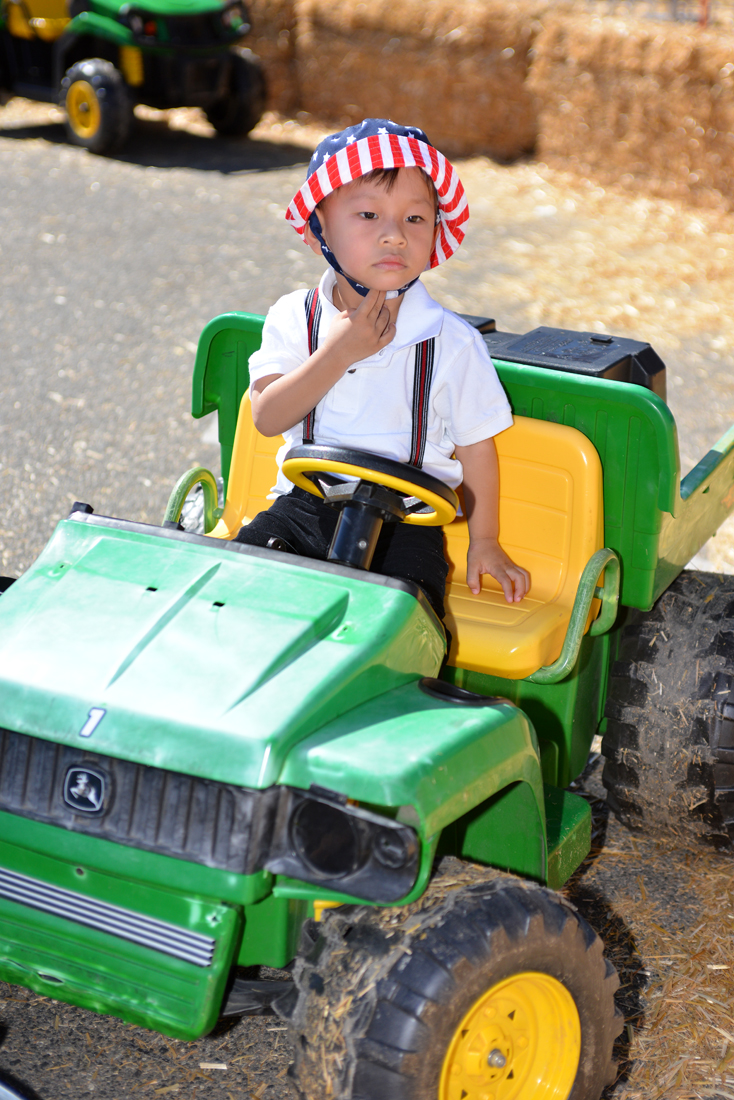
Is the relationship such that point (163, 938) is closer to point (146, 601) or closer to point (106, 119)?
point (146, 601)

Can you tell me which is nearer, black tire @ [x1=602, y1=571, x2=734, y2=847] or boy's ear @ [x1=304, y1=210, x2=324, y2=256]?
boy's ear @ [x1=304, y1=210, x2=324, y2=256]

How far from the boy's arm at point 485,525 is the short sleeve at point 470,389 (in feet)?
0.20

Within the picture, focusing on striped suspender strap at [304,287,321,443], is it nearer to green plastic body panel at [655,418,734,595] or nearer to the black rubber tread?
green plastic body panel at [655,418,734,595]

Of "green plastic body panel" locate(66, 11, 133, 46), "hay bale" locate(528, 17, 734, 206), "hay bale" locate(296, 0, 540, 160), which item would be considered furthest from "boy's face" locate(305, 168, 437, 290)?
"hay bale" locate(296, 0, 540, 160)

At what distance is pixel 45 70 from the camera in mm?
8688

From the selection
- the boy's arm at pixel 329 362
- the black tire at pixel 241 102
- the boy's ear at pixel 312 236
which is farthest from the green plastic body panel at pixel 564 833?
the black tire at pixel 241 102

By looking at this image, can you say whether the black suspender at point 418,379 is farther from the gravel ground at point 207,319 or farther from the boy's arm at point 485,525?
the gravel ground at point 207,319

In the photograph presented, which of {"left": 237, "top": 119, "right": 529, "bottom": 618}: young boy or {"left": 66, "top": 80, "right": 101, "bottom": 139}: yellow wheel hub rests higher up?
{"left": 237, "top": 119, "right": 529, "bottom": 618}: young boy

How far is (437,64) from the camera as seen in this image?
28.2ft

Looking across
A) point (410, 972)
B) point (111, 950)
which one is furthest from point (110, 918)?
point (410, 972)

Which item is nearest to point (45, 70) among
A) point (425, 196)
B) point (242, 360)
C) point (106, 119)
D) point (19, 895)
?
point (106, 119)

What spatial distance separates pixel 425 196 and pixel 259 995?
135 cm

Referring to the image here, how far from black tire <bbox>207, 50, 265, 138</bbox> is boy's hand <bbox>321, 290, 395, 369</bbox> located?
23.5 ft

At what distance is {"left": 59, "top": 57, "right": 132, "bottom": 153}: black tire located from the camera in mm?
7988
